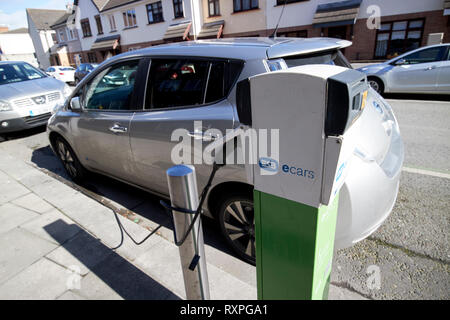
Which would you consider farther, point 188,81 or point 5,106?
point 5,106

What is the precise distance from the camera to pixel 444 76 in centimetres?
745

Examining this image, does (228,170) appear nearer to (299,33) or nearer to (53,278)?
(53,278)

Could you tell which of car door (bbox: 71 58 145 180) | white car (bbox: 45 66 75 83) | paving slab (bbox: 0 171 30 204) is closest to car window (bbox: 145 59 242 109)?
car door (bbox: 71 58 145 180)

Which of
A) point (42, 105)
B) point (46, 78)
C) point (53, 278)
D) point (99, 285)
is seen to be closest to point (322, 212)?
point (99, 285)

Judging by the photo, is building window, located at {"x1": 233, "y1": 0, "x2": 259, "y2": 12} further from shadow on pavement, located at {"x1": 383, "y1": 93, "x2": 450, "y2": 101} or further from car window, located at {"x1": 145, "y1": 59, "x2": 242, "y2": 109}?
car window, located at {"x1": 145, "y1": 59, "x2": 242, "y2": 109}

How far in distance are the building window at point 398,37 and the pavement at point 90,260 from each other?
17421 mm

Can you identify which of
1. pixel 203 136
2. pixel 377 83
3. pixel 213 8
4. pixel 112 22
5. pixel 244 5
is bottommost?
pixel 377 83

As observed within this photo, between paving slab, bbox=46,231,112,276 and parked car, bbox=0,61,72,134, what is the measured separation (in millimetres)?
4535

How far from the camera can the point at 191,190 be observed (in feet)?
4.74

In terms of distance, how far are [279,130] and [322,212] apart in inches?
16.4

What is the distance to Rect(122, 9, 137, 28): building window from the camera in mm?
25859

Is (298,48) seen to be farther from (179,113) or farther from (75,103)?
(75,103)

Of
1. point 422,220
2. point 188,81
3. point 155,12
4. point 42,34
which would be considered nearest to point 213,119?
point 188,81

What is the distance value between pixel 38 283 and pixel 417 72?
9.46 metres
